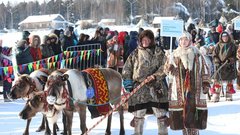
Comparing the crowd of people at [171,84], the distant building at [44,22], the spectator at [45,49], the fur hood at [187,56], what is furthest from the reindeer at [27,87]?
the distant building at [44,22]

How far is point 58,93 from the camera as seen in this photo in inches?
245

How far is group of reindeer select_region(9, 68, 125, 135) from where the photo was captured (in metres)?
6.26

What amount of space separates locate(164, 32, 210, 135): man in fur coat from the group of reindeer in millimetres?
1528

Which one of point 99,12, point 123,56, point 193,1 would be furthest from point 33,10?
point 123,56

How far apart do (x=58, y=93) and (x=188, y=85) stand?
74.1 inches

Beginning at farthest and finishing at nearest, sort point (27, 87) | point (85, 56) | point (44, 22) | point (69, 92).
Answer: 1. point (44, 22)
2. point (85, 56)
3. point (27, 87)
4. point (69, 92)

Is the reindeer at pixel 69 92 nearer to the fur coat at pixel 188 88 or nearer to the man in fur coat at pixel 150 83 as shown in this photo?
the man in fur coat at pixel 150 83

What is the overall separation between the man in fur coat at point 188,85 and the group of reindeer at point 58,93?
5.01ft

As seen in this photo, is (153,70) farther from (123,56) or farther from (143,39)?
(123,56)

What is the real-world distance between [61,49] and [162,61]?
6.52 m

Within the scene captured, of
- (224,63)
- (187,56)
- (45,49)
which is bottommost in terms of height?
(224,63)

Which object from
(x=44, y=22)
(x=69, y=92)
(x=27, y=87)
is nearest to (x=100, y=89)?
(x=69, y=92)

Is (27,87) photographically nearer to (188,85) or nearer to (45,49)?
(188,85)

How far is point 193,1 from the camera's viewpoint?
85625mm
